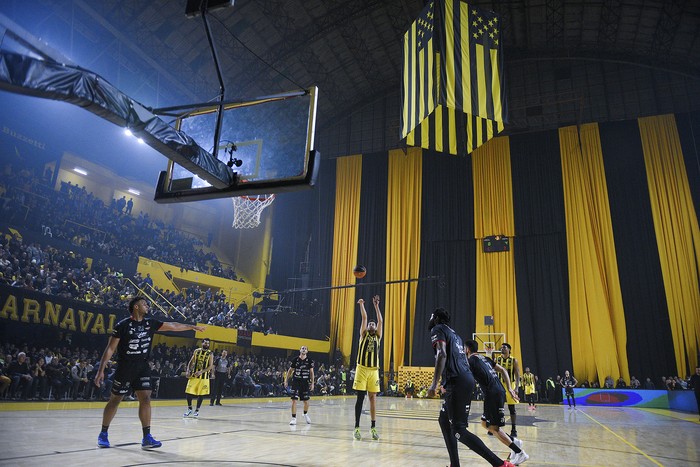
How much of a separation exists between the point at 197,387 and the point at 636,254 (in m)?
22.8

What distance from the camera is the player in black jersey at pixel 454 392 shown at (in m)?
4.15

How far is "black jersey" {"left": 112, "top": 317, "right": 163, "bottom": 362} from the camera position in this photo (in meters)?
5.68

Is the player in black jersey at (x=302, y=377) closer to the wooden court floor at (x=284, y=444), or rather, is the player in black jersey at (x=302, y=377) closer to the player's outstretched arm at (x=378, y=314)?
the wooden court floor at (x=284, y=444)

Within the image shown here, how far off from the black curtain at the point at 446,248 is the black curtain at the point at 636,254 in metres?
7.55

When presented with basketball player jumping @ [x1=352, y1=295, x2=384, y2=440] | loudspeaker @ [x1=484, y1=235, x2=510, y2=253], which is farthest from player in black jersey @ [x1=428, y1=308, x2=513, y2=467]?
loudspeaker @ [x1=484, y1=235, x2=510, y2=253]

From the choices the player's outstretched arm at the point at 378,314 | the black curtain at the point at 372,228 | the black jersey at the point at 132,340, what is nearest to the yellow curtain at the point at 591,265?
the black curtain at the point at 372,228

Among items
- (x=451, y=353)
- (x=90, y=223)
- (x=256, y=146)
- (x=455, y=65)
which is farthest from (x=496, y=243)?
(x=451, y=353)

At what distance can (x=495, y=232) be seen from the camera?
86.1ft

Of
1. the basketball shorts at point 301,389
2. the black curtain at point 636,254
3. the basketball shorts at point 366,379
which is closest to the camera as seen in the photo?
the basketball shorts at point 366,379

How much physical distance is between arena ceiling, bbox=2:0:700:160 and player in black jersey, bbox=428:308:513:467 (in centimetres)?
1760

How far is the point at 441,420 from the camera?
440 cm

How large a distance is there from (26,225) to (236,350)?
1218 cm

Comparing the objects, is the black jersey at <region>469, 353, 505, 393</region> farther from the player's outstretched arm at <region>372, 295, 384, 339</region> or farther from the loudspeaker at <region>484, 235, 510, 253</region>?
the loudspeaker at <region>484, 235, 510, 253</region>

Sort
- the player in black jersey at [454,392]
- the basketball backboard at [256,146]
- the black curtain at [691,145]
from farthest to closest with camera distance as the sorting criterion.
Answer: the black curtain at [691,145]
the basketball backboard at [256,146]
the player in black jersey at [454,392]
